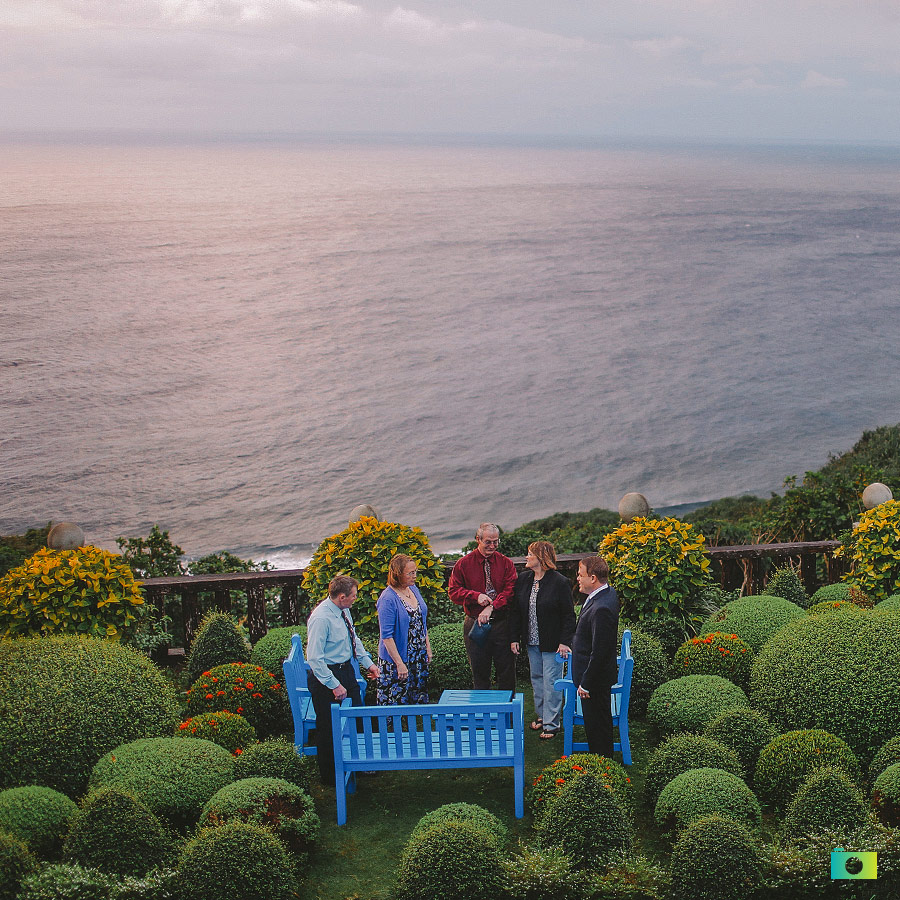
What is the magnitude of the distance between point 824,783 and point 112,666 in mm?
4762

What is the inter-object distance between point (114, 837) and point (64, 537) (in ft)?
15.5

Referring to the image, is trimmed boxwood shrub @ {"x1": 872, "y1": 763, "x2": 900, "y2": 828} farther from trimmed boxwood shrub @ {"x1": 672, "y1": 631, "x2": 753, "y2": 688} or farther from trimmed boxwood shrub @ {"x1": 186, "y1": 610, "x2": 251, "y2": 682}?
trimmed boxwood shrub @ {"x1": 186, "y1": 610, "x2": 251, "y2": 682}

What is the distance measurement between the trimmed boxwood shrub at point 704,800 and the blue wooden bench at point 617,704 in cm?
80

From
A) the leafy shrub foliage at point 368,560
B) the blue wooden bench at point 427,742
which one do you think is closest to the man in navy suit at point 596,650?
the blue wooden bench at point 427,742

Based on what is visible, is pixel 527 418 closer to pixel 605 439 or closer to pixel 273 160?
pixel 605 439

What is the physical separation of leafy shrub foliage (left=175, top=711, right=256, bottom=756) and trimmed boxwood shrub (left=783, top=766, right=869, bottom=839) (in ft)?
11.8

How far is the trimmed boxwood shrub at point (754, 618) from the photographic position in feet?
26.9

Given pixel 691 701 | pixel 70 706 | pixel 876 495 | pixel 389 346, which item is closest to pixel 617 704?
pixel 691 701

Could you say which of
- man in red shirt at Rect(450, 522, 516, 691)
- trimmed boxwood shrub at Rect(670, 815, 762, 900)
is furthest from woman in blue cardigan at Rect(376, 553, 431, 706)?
trimmed boxwood shrub at Rect(670, 815, 762, 900)

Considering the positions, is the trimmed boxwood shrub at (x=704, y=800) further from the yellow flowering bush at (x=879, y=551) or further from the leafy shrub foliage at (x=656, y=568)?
the yellow flowering bush at (x=879, y=551)

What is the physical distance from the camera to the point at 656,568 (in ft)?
A: 28.8

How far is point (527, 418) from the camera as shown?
42.4 m

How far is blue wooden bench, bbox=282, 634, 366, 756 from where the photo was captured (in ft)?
21.8

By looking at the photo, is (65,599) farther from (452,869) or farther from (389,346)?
(389,346)
